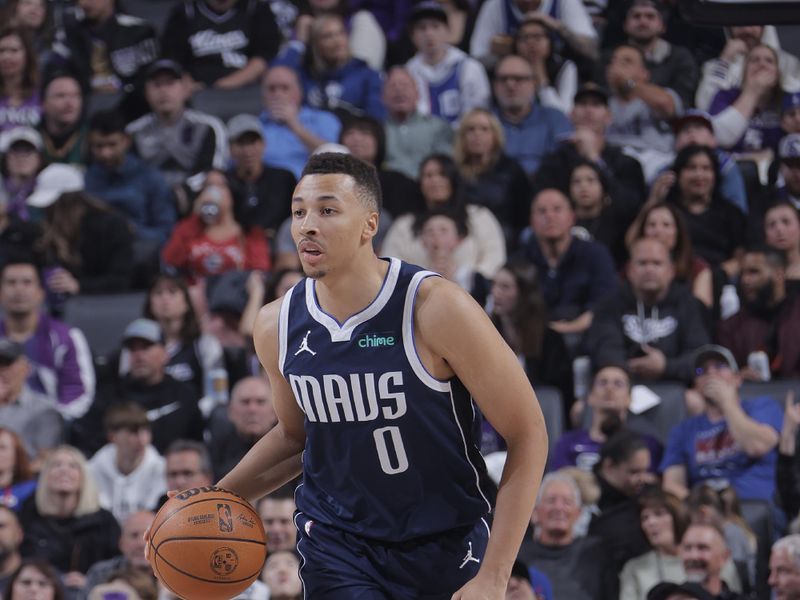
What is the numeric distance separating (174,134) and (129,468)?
313 cm

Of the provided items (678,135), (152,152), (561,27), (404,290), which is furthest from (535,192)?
(404,290)

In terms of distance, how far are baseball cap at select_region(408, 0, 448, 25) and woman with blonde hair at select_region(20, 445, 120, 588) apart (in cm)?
451

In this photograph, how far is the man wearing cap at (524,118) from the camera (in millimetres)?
10398

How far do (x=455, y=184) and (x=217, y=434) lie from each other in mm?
2317

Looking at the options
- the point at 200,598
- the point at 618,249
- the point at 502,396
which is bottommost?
the point at 618,249

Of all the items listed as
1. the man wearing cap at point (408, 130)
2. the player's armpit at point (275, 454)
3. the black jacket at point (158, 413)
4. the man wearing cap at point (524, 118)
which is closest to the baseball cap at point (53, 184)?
the black jacket at point (158, 413)

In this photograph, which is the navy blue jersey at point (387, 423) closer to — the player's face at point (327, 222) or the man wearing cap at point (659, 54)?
the player's face at point (327, 222)

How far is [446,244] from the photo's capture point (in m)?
9.06

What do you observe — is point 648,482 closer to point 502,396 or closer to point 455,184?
point 455,184

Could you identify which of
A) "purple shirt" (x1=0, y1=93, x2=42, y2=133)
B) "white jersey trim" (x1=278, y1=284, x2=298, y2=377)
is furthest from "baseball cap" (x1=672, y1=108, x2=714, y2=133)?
"white jersey trim" (x1=278, y1=284, x2=298, y2=377)

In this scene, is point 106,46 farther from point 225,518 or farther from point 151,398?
point 225,518

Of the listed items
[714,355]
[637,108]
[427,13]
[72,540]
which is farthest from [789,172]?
[72,540]

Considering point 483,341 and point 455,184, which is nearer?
point 483,341

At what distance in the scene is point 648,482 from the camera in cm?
766
